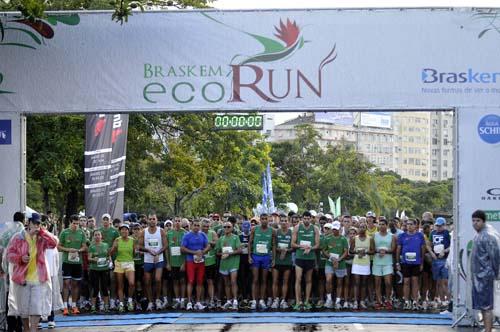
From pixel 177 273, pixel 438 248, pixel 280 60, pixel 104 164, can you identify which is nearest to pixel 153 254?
pixel 177 273

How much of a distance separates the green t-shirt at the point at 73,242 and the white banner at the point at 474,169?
7942 mm

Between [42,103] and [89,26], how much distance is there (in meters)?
1.54

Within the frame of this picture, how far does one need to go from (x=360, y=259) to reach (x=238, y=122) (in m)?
3.93

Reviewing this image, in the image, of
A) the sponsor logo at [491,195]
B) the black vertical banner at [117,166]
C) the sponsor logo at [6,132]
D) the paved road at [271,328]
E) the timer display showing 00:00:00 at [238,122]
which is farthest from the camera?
the black vertical banner at [117,166]

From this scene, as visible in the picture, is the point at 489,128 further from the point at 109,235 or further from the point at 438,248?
the point at 109,235

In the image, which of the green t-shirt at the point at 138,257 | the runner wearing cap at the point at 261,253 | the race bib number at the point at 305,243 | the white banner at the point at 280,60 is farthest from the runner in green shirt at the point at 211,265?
the white banner at the point at 280,60

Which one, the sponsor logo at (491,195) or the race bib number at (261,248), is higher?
the sponsor logo at (491,195)

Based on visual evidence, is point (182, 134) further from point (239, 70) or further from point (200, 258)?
point (239, 70)

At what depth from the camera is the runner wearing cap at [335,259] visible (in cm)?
2138

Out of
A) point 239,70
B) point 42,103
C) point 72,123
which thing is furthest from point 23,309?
point 72,123

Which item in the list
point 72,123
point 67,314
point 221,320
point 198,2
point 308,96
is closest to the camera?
point 308,96

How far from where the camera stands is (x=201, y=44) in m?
17.6

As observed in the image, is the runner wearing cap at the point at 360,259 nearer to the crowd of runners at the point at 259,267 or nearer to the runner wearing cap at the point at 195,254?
the crowd of runners at the point at 259,267

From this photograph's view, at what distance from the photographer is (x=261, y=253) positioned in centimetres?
2139
